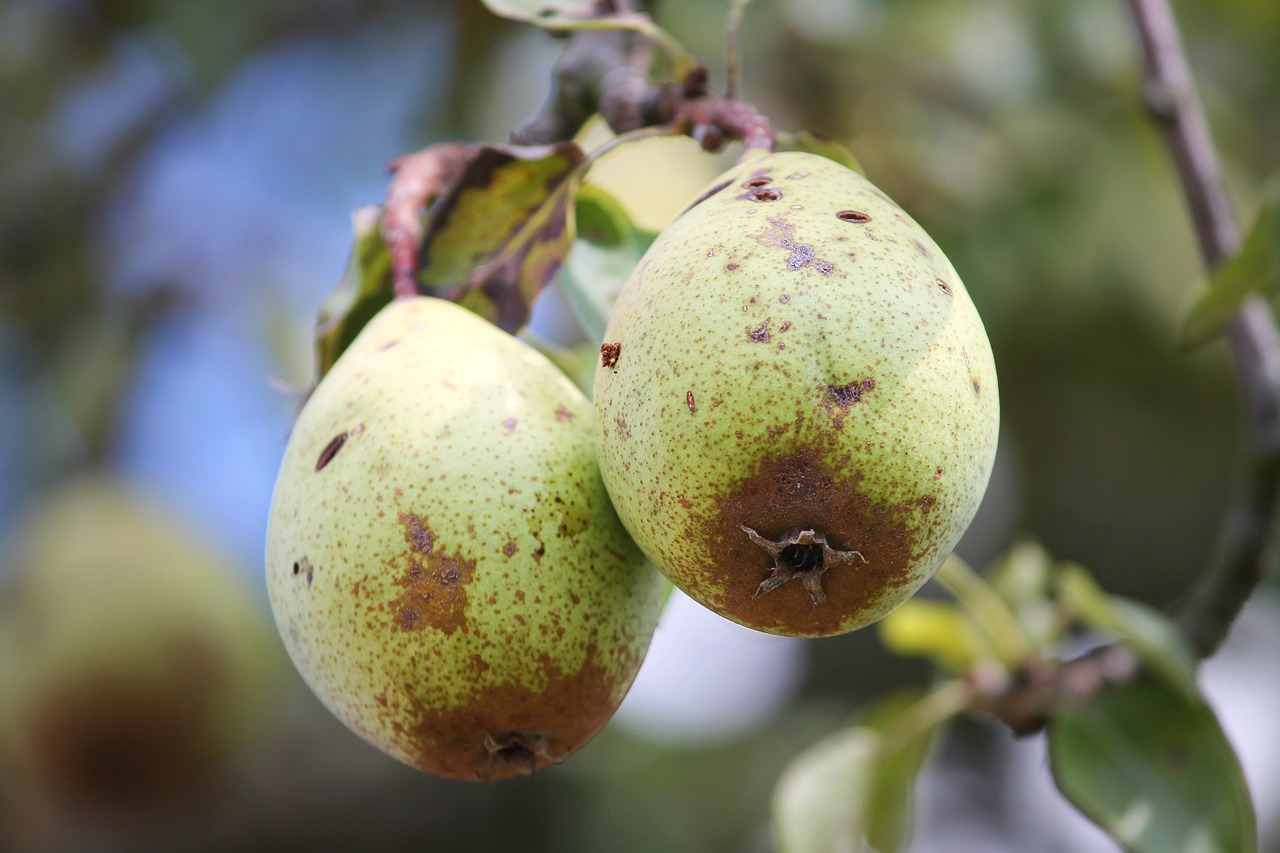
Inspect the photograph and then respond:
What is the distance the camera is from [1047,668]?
139 cm

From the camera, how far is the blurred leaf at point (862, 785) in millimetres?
1293

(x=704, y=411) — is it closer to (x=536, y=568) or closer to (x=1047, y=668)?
(x=536, y=568)

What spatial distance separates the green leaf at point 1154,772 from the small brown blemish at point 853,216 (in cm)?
72

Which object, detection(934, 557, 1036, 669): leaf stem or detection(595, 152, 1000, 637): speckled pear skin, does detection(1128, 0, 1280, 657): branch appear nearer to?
detection(934, 557, 1036, 669): leaf stem

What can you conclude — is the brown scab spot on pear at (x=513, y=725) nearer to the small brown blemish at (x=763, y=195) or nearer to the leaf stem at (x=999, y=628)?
the small brown blemish at (x=763, y=195)

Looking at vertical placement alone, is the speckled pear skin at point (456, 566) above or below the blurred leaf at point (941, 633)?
above

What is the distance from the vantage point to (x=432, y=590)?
0.74m

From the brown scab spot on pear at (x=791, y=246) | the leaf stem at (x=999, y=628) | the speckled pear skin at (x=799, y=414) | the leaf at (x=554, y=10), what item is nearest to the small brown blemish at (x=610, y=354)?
the speckled pear skin at (x=799, y=414)

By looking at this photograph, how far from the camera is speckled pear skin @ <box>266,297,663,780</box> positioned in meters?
0.74

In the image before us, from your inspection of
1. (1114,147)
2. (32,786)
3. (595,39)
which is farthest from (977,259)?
(32,786)

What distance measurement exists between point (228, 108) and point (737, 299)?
205 centimetres

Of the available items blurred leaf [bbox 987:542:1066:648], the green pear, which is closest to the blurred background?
the green pear

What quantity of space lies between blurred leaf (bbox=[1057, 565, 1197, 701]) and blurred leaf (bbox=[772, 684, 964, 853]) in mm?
200

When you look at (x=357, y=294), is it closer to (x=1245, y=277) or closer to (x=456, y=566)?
(x=456, y=566)
